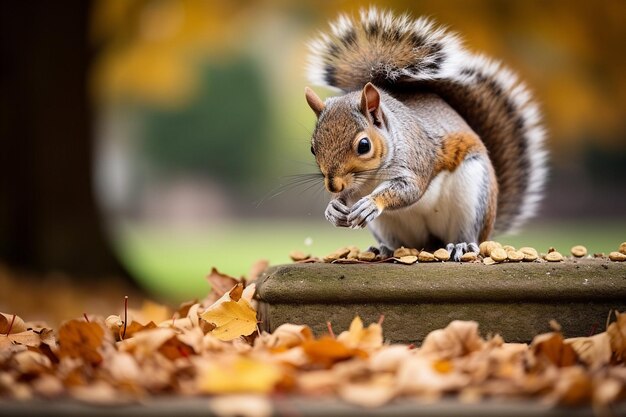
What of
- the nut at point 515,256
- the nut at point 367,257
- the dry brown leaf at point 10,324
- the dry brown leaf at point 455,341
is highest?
the nut at point 515,256

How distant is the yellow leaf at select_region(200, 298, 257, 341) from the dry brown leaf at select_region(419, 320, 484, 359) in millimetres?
564

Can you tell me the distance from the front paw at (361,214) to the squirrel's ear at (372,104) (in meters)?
0.29

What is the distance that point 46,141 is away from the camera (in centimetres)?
659

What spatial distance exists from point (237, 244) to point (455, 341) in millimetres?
13261

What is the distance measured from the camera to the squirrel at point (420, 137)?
252 centimetres

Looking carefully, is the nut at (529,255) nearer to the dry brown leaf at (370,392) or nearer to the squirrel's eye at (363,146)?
the squirrel's eye at (363,146)

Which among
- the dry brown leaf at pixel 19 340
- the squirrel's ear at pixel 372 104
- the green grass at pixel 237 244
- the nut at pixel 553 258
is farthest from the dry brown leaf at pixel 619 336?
the green grass at pixel 237 244

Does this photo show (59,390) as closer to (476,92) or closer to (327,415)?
(327,415)

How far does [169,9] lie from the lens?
805 cm

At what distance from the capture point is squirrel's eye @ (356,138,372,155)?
2479mm

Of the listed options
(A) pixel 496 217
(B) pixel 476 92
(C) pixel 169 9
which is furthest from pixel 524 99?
(C) pixel 169 9

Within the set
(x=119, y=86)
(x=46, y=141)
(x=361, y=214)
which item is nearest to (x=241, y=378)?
(x=361, y=214)

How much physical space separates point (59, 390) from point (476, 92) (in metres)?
1.89

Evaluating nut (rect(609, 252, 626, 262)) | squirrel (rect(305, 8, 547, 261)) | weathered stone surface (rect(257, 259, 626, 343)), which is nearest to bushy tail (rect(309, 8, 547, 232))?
squirrel (rect(305, 8, 547, 261))
